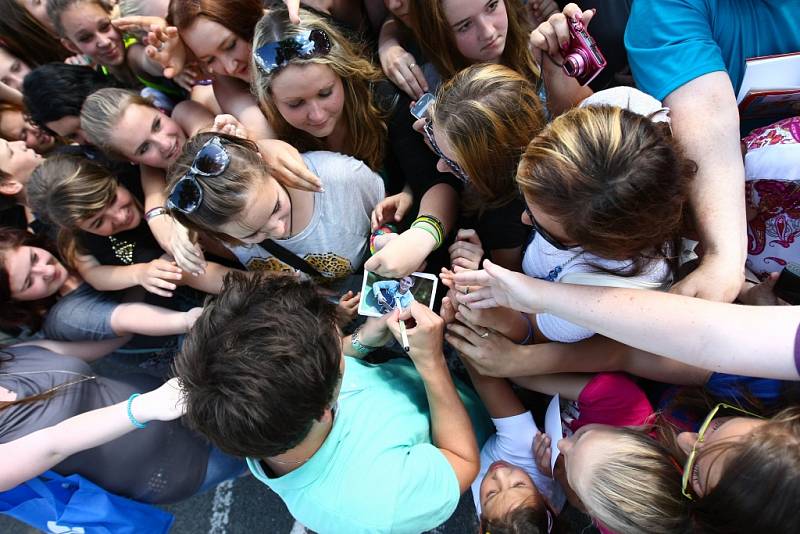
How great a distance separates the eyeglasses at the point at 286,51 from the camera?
1.90m

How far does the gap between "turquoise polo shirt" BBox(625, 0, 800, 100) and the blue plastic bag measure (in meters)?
2.81

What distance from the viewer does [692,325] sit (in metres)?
1.23

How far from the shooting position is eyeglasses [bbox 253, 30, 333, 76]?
1.90 meters

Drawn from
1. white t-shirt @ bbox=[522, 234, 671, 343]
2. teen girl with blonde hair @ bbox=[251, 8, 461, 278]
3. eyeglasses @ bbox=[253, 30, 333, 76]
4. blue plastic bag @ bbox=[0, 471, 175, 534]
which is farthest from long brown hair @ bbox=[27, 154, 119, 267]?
white t-shirt @ bbox=[522, 234, 671, 343]

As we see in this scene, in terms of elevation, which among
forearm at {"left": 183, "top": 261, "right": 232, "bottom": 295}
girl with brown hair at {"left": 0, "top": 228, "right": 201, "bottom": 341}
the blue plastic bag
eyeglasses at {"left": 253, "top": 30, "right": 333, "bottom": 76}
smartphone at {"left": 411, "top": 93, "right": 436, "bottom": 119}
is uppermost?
Result: eyeglasses at {"left": 253, "top": 30, "right": 333, "bottom": 76}

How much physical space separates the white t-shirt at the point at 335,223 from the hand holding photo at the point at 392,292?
0.34 meters

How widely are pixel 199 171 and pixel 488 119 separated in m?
1.11

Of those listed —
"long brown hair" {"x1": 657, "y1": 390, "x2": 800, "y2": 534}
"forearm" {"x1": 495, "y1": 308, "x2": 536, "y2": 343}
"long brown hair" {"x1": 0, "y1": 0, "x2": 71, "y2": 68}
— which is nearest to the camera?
"long brown hair" {"x1": 657, "y1": 390, "x2": 800, "y2": 534}

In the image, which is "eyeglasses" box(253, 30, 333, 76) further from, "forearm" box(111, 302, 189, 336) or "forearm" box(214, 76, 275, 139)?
"forearm" box(111, 302, 189, 336)

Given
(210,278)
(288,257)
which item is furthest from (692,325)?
(210,278)

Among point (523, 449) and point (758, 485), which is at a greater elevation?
point (758, 485)

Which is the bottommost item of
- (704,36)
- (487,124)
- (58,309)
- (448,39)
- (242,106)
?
(58,309)

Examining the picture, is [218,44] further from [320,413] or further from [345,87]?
[320,413]

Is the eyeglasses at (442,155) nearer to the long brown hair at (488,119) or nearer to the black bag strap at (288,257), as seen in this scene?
the long brown hair at (488,119)
